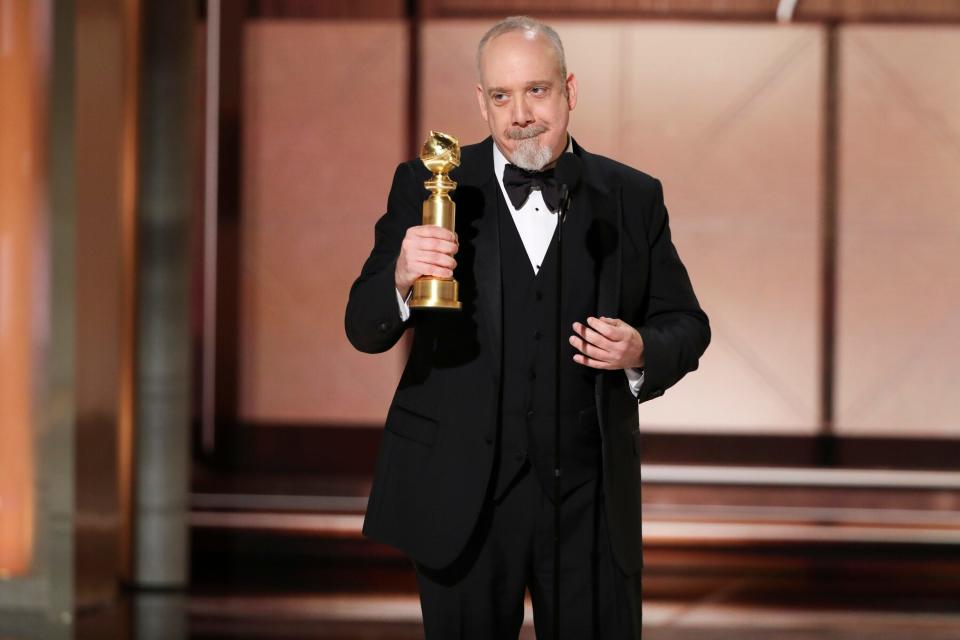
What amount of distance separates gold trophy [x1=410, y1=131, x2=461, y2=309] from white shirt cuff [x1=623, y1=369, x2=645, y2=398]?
0.29 meters

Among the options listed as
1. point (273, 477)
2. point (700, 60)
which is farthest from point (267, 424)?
point (700, 60)

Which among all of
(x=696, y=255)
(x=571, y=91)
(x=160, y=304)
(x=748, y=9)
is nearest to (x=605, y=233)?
(x=571, y=91)

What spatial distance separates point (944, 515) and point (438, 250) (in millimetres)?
3712

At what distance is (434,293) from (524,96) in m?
0.31

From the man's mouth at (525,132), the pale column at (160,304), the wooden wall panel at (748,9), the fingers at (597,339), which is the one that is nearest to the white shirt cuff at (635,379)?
the fingers at (597,339)

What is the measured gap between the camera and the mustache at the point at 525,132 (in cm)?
150

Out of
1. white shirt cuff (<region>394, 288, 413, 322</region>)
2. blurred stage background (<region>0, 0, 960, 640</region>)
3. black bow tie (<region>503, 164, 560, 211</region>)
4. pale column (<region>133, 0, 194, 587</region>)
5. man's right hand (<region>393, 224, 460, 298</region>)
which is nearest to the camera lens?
man's right hand (<region>393, 224, 460, 298</region>)

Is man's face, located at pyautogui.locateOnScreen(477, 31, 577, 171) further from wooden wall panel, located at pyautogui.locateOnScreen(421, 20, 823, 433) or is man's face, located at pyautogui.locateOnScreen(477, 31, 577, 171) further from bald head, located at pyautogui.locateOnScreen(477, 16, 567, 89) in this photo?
wooden wall panel, located at pyautogui.locateOnScreen(421, 20, 823, 433)

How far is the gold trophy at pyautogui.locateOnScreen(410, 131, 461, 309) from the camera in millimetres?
1367

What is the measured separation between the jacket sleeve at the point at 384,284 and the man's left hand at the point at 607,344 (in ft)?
0.79

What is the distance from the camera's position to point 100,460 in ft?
12.3

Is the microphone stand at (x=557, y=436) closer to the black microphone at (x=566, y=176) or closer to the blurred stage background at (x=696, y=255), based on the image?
the black microphone at (x=566, y=176)

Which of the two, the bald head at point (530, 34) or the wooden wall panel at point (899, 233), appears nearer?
the bald head at point (530, 34)

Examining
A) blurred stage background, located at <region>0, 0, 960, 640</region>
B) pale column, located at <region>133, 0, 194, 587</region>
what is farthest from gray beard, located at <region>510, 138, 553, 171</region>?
blurred stage background, located at <region>0, 0, 960, 640</region>
